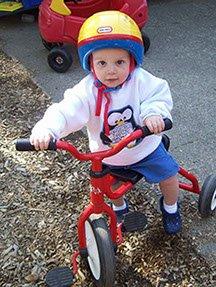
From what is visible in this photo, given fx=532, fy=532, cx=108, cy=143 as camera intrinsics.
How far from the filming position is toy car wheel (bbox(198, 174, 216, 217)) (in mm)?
2295

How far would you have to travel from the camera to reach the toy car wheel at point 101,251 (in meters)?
1.88

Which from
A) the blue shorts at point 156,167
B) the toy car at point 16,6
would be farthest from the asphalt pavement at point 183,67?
the blue shorts at point 156,167

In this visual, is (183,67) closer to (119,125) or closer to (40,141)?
(119,125)

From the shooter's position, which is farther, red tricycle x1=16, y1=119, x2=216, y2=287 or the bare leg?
the bare leg

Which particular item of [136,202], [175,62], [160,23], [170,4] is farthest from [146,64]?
[136,202]

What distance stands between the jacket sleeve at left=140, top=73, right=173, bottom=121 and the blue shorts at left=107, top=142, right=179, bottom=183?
234 mm

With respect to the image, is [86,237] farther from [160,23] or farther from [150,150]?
[160,23]

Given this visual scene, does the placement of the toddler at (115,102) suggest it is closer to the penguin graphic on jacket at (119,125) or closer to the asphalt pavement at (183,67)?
the penguin graphic on jacket at (119,125)

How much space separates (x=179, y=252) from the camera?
87.2 inches

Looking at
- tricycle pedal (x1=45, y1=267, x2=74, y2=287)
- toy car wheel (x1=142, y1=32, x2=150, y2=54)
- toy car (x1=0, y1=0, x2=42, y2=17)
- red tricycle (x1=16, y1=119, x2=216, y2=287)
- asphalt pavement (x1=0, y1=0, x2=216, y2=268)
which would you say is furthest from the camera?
toy car (x1=0, y1=0, x2=42, y2=17)

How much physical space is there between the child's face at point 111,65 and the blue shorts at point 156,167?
1.21 ft

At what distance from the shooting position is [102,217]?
196 cm

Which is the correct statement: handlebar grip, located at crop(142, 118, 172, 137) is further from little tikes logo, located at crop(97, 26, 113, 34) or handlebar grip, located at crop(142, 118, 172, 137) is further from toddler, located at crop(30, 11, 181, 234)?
little tikes logo, located at crop(97, 26, 113, 34)

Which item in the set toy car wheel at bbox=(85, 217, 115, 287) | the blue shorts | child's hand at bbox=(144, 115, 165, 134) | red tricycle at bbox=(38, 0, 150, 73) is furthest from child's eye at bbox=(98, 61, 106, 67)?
red tricycle at bbox=(38, 0, 150, 73)
